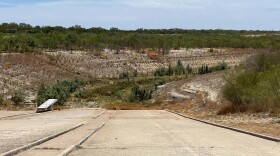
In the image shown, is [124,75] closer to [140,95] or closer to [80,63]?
[80,63]

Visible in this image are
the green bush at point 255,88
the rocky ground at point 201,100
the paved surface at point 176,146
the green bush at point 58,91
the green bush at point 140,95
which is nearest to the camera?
the paved surface at point 176,146

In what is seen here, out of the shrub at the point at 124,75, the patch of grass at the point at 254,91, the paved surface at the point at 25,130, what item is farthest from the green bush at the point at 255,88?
the shrub at the point at 124,75

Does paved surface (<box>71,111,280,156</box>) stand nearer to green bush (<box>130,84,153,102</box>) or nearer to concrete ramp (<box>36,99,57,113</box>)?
concrete ramp (<box>36,99,57,113</box>)

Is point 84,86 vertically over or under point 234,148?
under

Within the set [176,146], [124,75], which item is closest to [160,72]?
[124,75]

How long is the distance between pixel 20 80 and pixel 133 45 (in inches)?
1908

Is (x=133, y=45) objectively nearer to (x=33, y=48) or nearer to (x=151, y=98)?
(x=33, y=48)

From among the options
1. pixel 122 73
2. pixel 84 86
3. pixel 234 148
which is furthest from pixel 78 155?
pixel 122 73

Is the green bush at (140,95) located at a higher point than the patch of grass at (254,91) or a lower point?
lower

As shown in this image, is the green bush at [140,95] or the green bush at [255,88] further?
the green bush at [140,95]

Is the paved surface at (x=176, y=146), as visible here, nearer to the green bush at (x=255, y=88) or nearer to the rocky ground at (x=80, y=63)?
the green bush at (x=255, y=88)

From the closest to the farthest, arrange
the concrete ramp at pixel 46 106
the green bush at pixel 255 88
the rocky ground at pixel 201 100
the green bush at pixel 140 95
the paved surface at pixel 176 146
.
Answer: the paved surface at pixel 176 146 < the green bush at pixel 255 88 < the rocky ground at pixel 201 100 < the concrete ramp at pixel 46 106 < the green bush at pixel 140 95

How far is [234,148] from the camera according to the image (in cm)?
1659

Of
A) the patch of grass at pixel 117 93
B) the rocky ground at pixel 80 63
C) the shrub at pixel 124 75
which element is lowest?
the patch of grass at pixel 117 93
